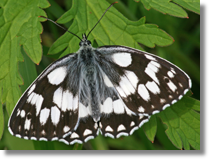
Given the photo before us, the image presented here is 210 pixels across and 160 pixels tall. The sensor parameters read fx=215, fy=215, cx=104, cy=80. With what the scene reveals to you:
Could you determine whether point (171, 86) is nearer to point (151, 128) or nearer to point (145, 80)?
point (145, 80)

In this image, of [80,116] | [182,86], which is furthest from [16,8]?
[182,86]

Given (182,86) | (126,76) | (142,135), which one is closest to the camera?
(182,86)

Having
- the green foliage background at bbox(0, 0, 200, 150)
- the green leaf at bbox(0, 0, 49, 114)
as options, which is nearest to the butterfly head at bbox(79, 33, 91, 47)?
the green foliage background at bbox(0, 0, 200, 150)

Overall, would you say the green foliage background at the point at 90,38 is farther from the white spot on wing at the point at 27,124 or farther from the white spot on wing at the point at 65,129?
the white spot on wing at the point at 65,129

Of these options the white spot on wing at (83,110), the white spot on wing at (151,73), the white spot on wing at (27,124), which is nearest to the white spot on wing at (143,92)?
the white spot on wing at (151,73)

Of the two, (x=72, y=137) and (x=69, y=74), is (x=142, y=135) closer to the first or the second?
(x=72, y=137)

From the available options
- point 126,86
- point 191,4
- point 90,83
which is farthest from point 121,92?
point 191,4

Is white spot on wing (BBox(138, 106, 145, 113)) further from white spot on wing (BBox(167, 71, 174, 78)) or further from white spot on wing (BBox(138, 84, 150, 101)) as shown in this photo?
white spot on wing (BBox(167, 71, 174, 78))
